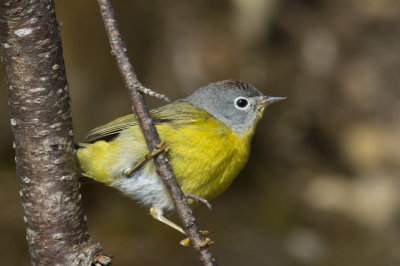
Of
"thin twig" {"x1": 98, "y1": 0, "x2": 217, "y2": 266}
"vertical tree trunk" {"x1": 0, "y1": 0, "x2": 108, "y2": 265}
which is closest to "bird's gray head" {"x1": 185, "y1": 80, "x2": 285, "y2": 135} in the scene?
"thin twig" {"x1": 98, "y1": 0, "x2": 217, "y2": 266}

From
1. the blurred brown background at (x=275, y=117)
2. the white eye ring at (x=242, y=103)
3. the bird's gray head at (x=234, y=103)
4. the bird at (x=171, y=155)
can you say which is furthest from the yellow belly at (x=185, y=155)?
the blurred brown background at (x=275, y=117)

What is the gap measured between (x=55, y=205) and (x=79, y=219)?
0.60ft

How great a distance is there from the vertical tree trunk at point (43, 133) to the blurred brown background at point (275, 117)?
3.85m

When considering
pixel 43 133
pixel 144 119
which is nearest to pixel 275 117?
pixel 144 119

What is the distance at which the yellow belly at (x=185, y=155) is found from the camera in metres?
3.76

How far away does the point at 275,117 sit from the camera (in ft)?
26.5

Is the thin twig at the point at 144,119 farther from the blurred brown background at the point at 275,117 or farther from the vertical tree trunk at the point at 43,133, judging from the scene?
the blurred brown background at the point at 275,117

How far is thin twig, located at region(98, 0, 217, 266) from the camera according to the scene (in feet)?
8.16

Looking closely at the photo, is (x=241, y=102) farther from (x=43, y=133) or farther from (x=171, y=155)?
(x=43, y=133)

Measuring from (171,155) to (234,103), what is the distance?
100 cm

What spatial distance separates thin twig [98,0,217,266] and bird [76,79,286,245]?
0.85m

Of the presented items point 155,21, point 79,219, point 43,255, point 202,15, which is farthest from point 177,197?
point 202,15

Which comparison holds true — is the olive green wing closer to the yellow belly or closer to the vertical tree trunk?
the yellow belly

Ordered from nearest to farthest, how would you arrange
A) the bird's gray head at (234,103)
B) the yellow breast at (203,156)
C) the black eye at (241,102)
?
the yellow breast at (203,156) → the bird's gray head at (234,103) → the black eye at (241,102)
